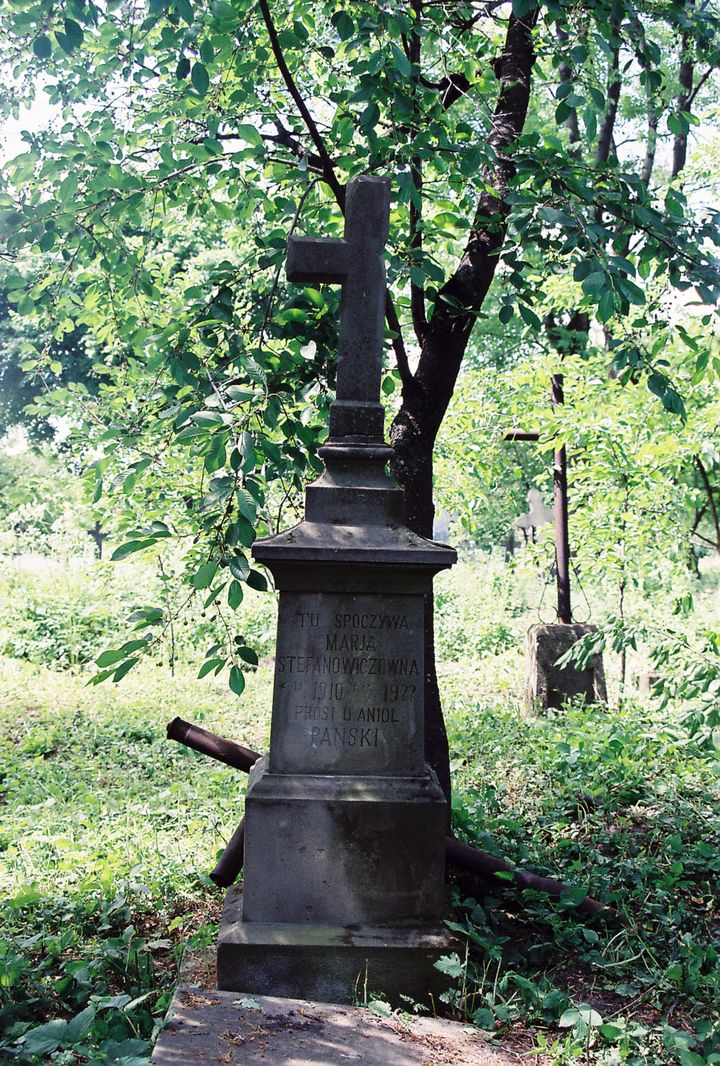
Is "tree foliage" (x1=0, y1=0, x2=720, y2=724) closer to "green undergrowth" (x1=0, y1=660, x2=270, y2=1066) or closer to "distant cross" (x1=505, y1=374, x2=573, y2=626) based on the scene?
"green undergrowth" (x1=0, y1=660, x2=270, y2=1066)

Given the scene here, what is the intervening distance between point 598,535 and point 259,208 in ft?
16.3

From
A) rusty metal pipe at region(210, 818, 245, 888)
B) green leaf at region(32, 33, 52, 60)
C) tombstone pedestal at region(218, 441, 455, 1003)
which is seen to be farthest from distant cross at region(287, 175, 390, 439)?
rusty metal pipe at region(210, 818, 245, 888)

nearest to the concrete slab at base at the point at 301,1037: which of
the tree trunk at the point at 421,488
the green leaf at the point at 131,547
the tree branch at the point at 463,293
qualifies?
the green leaf at the point at 131,547

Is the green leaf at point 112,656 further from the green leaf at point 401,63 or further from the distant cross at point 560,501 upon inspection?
the distant cross at point 560,501

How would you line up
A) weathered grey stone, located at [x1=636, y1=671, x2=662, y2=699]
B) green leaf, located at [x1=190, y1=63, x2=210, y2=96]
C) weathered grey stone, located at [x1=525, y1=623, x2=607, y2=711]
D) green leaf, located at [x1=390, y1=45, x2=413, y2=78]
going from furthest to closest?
weathered grey stone, located at [x1=636, y1=671, x2=662, y2=699]
weathered grey stone, located at [x1=525, y1=623, x2=607, y2=711]
green leaf, located at [x1=190, y1=63, x2=210, y2=96]
green leaf, located at [x1=390, y1=45, x2=413, y2=78]

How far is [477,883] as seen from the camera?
436cm

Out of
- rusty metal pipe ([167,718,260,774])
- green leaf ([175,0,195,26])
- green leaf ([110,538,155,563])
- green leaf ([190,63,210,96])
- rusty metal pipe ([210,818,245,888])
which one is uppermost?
green leaf ([190,63,210,96])

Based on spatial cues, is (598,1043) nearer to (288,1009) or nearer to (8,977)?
(288,1009)

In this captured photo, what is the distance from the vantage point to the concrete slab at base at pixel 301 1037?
8.67 ft

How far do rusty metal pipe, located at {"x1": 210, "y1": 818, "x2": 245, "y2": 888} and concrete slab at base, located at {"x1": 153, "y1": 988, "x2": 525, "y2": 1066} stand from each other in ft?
2.44

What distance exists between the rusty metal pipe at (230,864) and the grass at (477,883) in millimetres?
215

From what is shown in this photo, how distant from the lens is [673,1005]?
3.34 m

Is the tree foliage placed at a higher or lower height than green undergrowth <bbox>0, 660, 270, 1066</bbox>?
higher

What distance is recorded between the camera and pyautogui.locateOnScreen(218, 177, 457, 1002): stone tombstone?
11.2 ft
